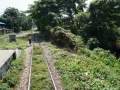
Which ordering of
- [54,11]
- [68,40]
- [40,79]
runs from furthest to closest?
[54,11], [68,40], [40,79]

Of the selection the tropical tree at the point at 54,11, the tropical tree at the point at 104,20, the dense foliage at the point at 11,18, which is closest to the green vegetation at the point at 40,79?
the tropical tree at the point at 104,20

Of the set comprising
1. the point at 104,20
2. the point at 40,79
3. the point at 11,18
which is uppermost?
the point at 11,18

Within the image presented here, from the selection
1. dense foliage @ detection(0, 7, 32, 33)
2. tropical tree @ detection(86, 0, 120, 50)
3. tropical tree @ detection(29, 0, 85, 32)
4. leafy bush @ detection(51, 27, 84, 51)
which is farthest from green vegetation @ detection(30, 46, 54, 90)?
dense foliage @ detection(0, 7, 32, 33)

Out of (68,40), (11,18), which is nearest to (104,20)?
(68,40)

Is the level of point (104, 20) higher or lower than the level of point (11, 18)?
lower

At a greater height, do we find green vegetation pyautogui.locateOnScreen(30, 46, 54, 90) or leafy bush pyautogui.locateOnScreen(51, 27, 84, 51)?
leafy bush pyautogui.locateOnScreen(51, 27, 84, 51)

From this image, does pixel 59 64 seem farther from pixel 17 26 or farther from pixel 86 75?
pixel 17 26

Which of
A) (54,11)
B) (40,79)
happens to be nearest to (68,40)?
(40,79)

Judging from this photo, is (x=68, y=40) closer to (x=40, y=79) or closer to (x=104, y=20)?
(x=104, y=20)

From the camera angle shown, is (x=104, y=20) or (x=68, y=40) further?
(x=104, y=20)

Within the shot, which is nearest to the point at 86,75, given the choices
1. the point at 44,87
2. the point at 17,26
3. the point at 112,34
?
the point at 44,87

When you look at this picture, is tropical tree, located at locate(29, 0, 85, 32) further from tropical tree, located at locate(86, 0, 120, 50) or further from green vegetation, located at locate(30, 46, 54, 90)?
green vegetation, located at locate(30, 46, 54, 90)

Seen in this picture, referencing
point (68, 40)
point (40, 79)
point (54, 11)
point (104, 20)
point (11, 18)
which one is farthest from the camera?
point (11, 18)

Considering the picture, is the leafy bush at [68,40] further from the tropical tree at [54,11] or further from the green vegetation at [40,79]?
the tropical tree at [54,11]
